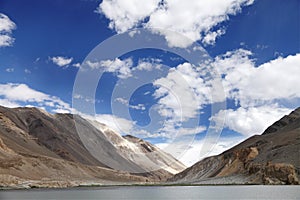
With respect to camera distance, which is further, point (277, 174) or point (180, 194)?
point (277, 174)

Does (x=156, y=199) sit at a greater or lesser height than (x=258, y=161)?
lesser

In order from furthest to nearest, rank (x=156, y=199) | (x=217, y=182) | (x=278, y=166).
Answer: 1. (x=217, y=182)
2. (x=278, y=166)
3. (x=156, y=199)

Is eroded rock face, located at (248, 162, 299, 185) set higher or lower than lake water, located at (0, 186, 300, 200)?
higher

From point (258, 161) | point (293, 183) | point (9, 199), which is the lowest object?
point (9, 199)

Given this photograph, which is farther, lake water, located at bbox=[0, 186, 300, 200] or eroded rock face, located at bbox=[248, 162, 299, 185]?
eroded rock face, located at bbox=[248, 162, 299, 185]

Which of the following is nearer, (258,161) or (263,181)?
(263,181)

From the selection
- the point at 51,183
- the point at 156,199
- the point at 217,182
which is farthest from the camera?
the point at 217,182

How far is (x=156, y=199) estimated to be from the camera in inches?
2933

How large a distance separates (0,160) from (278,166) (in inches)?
5234

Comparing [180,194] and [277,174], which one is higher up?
[277,174]

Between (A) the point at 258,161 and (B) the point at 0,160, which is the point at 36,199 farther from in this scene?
(A) the point at 258,161

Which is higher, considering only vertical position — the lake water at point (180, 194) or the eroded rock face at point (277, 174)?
the eroded rock face at point (277, 174)

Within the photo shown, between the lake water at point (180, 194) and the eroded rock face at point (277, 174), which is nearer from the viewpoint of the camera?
the lake water at point (180, 194)

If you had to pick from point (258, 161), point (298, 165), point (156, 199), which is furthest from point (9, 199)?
point (258, 161)
